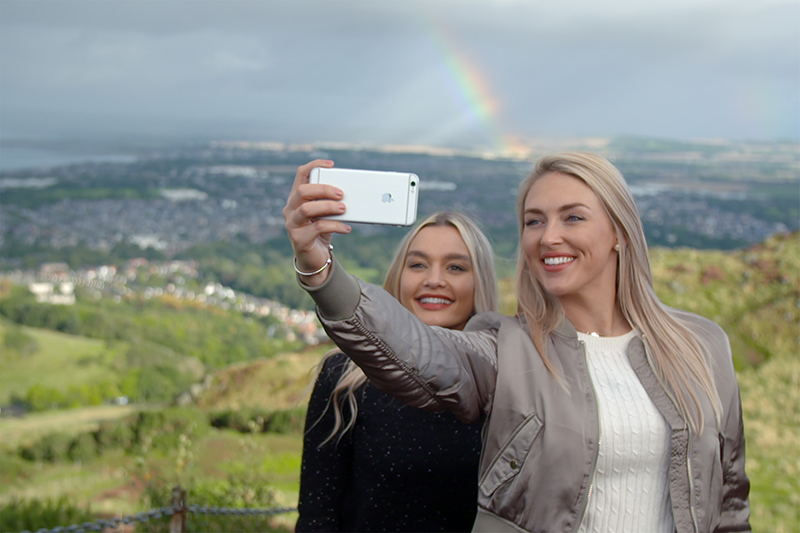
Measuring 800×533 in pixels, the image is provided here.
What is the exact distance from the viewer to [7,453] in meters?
10.6

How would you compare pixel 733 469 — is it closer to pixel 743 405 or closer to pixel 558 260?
pixel 558 260

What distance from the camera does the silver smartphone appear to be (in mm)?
1517

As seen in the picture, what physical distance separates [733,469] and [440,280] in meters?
1.22

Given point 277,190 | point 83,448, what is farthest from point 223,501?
point 277,190

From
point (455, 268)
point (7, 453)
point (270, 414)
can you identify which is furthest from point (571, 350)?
point (7, 453)

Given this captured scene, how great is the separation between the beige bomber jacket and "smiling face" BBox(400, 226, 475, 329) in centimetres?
82

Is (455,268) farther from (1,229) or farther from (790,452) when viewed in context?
(1,229)

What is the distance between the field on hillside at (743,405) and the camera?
614 centimetres

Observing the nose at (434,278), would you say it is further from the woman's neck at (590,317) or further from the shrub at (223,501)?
the shrub at (223,501)

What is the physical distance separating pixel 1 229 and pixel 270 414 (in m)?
64.5

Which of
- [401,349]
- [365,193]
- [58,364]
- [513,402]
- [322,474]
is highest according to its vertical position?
Answer: [365,193]

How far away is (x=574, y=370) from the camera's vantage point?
1812 mm

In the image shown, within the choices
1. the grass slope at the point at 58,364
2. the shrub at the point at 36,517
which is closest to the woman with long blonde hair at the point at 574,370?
the shrub at the point at 36,517

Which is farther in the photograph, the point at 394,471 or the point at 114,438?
the point at 114,438
